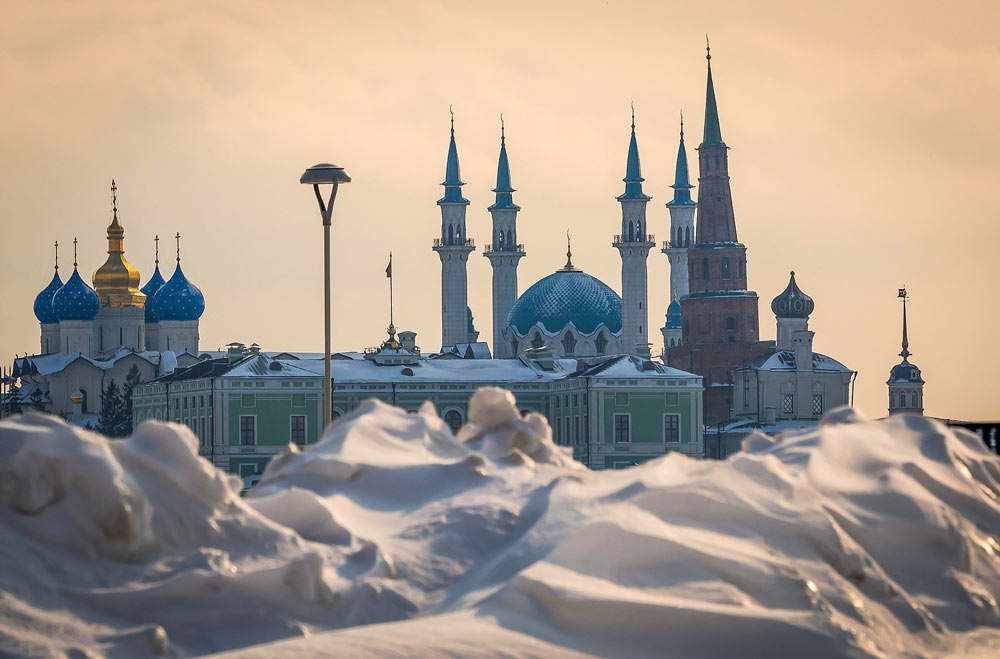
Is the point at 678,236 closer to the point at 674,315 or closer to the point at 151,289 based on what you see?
the point at 674,315

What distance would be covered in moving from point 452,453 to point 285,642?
2240 millimetres

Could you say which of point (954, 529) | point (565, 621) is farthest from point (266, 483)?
point (954, 529)

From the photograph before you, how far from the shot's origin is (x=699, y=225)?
3378 inches

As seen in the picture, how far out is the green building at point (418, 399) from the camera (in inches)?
2534

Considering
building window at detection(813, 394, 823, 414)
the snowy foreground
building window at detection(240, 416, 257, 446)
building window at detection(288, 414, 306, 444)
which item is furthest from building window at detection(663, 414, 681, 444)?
the snowy foreground

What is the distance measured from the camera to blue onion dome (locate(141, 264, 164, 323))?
85.8 m

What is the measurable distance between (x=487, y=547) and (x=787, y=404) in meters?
70.1

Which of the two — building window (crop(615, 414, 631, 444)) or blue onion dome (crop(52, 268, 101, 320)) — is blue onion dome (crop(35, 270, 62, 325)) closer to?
blue onion dome (crop(52, 268, 101, 320))

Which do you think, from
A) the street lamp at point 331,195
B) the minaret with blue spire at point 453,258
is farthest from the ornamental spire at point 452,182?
the street lamp at point 331,195

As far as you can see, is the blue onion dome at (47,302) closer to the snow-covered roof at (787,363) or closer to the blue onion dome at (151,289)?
the blue onion dome at (151,289)

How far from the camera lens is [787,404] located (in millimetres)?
77812

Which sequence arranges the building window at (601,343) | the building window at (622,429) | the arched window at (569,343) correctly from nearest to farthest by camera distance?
the building window at (622,429) → the arched window at (569,343) → the building window at (601,343)

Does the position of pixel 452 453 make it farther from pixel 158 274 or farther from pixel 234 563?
pixel 158 274

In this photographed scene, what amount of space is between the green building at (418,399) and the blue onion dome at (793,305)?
15.1m
